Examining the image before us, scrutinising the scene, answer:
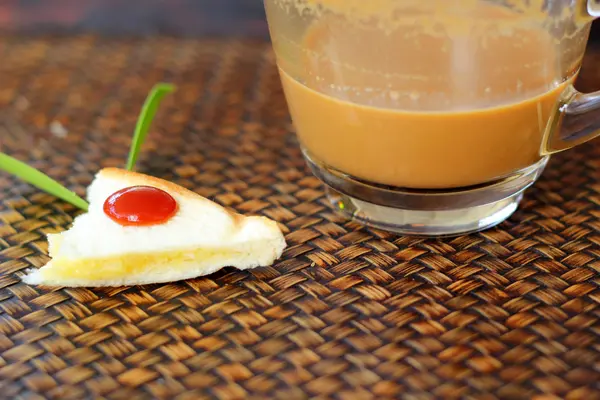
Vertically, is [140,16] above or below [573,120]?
above

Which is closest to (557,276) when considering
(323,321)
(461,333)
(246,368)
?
(461,333)

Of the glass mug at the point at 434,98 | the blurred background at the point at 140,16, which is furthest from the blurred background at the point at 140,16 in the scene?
the glass mug at the point at 434,98

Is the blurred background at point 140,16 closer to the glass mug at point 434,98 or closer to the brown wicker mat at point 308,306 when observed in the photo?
the brown wicker mat at point 308,306

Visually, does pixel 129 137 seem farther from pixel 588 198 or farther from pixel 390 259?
pixel 588 198

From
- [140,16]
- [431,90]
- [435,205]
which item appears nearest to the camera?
[431,90]

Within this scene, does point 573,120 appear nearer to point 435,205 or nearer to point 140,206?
point 435,205

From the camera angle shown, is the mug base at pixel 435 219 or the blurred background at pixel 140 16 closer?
the mug base at pixel 435 219

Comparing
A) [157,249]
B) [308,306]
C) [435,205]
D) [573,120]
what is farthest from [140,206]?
[573,120]
